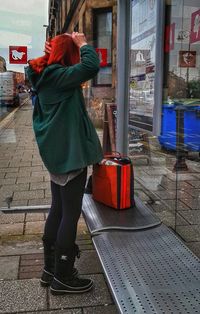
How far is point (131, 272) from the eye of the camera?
A: 259 centimetres

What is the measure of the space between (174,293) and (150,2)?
2805 millimetres

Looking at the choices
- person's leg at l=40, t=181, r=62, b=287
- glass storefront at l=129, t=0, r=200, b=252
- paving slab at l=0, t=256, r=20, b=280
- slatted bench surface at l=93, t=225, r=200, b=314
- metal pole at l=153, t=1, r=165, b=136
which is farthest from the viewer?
glass storefront at l=129, t=0, r=200, b=252

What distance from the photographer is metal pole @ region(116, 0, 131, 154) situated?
4.63 meters

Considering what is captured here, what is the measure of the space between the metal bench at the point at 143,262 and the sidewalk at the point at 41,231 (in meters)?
0.33

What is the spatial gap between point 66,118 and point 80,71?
304 millimetres

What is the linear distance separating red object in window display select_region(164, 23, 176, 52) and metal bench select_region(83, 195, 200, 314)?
4.97 feet

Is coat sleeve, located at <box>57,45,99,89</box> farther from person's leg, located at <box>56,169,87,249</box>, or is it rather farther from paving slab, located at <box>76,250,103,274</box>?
paving slab, located at <box>76,250,103,274</box>

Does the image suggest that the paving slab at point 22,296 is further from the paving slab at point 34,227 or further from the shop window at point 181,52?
the shop window at point 181,52

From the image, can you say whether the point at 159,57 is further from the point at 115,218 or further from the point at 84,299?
the point at 84,299

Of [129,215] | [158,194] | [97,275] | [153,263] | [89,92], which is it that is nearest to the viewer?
[153,263]

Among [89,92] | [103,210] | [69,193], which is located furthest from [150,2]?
[89,92]

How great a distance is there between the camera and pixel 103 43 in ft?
30.8

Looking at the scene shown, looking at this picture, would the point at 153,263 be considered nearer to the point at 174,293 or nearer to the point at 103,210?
the point at 174,293

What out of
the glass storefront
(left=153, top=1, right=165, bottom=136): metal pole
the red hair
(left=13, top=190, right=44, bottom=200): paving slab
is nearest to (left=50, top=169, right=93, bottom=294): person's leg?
the red hair
